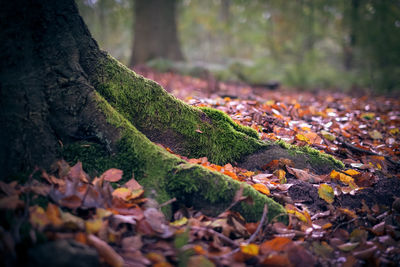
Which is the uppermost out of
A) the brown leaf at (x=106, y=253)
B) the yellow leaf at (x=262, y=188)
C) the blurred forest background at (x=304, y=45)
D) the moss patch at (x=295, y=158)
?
the blurred forest background at (x=304, y=45)

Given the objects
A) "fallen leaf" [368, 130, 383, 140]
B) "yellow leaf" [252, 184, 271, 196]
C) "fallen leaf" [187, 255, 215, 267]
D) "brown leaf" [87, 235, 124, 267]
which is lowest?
"fallen leaf" [187, 255, 215, 267]

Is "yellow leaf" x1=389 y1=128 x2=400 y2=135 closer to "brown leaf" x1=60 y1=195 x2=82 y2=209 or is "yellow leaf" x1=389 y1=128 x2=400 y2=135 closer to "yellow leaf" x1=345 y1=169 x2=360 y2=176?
"yellow leaf" x1=345 y1=169 x2=360 y2=176

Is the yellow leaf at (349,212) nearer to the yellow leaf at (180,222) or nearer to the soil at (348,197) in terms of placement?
the soil at (348,197)

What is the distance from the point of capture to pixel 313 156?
8.79 feet

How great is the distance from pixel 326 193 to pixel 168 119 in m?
1.50

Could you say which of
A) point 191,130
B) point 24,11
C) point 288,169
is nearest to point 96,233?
point 191,130

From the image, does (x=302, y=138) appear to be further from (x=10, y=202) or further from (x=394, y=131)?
(x=10, y=202)

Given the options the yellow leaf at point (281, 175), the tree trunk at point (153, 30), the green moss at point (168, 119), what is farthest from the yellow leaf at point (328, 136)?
the tree trunk at point (153, 30)

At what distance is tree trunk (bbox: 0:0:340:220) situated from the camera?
1.72 m

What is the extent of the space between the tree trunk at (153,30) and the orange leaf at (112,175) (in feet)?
30.4

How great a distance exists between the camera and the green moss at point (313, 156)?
2.64 metres

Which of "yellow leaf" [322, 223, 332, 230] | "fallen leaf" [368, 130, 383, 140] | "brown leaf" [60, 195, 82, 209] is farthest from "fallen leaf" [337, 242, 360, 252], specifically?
"fallen leaf" [368, 130, 383, 140]

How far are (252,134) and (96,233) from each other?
1.86m

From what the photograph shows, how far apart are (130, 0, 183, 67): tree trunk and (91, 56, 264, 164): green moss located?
339 inches
